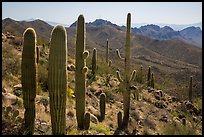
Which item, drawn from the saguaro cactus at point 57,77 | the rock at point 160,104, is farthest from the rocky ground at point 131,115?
the saguaro cactus at point 57,77

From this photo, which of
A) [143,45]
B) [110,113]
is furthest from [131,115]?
[143,45]

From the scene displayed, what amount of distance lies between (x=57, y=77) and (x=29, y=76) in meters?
0.72

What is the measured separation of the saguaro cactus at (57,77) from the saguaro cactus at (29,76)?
1.54 ft

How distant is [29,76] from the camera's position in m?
7.26

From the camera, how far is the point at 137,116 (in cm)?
1389

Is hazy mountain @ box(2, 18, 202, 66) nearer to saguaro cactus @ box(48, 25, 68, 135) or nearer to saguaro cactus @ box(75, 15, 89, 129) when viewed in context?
saguaro cactus @ box(75, 15, 89, 129)

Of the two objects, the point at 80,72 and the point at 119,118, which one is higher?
the point at 80,72

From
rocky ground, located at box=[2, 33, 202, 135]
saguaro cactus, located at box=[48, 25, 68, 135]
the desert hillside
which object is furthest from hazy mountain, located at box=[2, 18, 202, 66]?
saguaro cactus, located at box=[48, 25, 68, 135]

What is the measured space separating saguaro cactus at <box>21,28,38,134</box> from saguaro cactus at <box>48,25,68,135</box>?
470 millimetres

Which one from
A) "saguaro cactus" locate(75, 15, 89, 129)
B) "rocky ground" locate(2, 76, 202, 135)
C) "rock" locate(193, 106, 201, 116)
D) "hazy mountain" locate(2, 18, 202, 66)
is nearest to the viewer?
"rocky ground" locate(2, 76, 202, 135)

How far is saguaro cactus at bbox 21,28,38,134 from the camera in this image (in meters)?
7.26

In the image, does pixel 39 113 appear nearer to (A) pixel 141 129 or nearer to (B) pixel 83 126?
(B) pixel 83 126

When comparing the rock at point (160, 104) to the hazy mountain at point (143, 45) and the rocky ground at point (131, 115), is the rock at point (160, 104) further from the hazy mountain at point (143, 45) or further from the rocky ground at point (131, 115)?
the hazy mountain at point (143, 45)

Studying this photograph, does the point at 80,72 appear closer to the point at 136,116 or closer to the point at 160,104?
the point at 136,116
